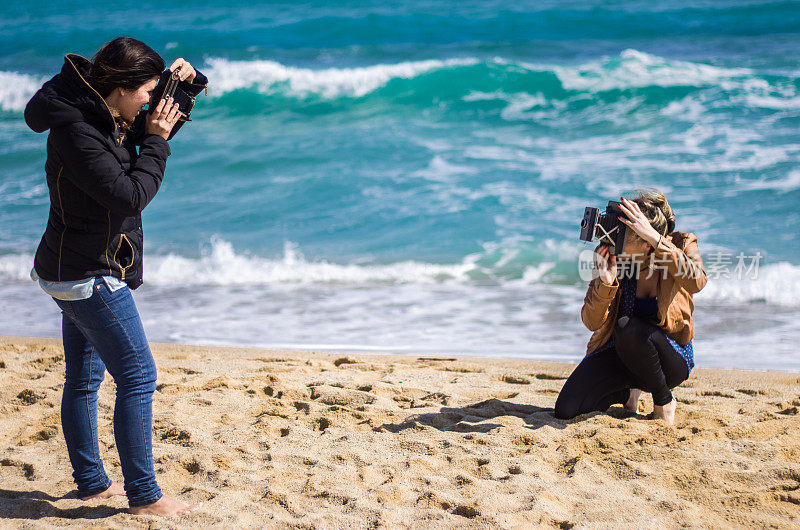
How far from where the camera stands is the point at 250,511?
2.50 meters

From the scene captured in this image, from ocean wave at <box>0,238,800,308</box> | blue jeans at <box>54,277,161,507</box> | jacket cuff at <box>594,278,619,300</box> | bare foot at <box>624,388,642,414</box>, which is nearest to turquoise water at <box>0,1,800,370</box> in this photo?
ocean wave at <box>0,238,800,308</box>

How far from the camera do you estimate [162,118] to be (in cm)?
222

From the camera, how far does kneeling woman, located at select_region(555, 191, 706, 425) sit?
310 cm

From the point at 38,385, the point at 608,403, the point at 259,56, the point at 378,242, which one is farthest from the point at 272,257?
the point at 259,56

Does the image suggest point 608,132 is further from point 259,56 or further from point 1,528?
point 1,528

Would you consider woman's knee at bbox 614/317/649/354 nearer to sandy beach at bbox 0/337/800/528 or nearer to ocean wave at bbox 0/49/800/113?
sandy beach at bbox 0/337/800/528

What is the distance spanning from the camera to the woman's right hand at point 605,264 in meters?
3.12

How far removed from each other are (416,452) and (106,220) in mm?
1570

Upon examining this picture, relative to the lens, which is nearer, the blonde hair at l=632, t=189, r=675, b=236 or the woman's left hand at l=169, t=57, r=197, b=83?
the woman's left hand at l=169, t=57, r=197, b=83

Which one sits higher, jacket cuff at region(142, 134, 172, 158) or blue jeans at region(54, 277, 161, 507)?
jacket cuff at region(142, 134, 172, 158)

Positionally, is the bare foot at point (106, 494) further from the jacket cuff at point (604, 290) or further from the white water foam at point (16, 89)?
the white water foam at point (16, 89)

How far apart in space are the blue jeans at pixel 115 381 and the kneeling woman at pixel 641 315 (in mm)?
1877

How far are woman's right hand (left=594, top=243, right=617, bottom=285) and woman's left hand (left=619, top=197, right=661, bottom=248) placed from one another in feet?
0.59

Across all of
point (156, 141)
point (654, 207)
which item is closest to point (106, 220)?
point (156, 141)
